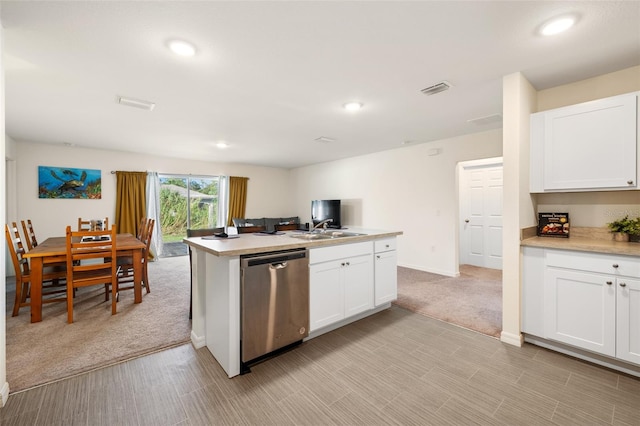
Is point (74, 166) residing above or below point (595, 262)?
above

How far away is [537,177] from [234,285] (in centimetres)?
282

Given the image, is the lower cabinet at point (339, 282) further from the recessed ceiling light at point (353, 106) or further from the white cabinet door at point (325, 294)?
the recessed ceiling light at point (353, 106)

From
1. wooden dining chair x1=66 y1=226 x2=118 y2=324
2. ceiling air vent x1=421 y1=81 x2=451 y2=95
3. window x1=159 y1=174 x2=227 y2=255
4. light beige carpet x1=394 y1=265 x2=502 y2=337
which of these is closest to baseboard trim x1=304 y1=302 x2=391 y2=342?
light beige carpet x1=394 y1=265 x2=502 y2=337

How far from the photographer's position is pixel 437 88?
8.87 ft

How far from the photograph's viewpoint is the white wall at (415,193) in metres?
4.67

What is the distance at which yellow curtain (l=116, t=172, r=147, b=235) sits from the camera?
583cm

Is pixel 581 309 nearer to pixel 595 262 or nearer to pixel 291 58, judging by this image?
pixel 595 262

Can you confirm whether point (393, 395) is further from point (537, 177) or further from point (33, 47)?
point (33, 47)

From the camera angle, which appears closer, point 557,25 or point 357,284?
point 557,25

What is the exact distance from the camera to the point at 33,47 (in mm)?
1987

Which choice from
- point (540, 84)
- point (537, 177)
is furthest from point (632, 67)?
point (537, 177)

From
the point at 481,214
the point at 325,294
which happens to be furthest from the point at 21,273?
the point at 481,214

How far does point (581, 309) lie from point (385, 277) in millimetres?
1601

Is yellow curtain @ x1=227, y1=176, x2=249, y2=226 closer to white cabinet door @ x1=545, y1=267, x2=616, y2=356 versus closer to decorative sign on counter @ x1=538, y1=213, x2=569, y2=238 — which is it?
decorative sign on counter @ x1=538, y1=213, x2=569, y2=238
